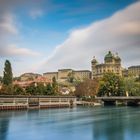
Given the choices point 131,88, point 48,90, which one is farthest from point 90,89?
point 48,90

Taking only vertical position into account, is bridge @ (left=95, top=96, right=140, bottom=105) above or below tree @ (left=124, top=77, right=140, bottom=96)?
below

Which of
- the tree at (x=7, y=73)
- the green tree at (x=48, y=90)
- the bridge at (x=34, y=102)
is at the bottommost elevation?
the bridge at (x=34, y=102)

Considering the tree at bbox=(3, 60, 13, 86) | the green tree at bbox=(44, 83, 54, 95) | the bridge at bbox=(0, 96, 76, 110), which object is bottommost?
the bridge at bbox=(0, 96, 76, 110)

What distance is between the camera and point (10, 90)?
11994cm

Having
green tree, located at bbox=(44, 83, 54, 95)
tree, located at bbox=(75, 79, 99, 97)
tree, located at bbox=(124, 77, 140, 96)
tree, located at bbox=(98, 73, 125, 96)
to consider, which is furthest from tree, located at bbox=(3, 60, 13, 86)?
tree, located at bbox=(124, 77, 140, 96)

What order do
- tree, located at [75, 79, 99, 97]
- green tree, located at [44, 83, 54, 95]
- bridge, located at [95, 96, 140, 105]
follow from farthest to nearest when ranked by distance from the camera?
1. tree, located at [75, 79, 99, 97]
2. green tree, located at [44, 83, 54, 95]
3. bridge, located at [95, 96, 140, 105]

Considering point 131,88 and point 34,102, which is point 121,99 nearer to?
point 131,88

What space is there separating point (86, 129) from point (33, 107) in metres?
62.1

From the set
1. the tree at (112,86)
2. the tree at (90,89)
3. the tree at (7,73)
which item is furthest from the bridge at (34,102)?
the tree at (112,86)

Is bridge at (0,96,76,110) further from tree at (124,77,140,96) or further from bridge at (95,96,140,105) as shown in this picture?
tree at (124,77,140,96)

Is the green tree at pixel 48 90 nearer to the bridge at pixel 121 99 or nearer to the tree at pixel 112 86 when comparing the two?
the bridge at pixel 121 99

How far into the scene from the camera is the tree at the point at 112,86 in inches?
5684

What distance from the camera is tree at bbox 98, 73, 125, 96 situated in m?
144

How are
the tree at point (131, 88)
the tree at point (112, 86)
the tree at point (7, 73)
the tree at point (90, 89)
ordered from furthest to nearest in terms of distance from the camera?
1. the tree at point (90, 89)
2. the tree at point (131, 88)
3. the tree at point (112, 86)
4. the tree at point (7, 73)
